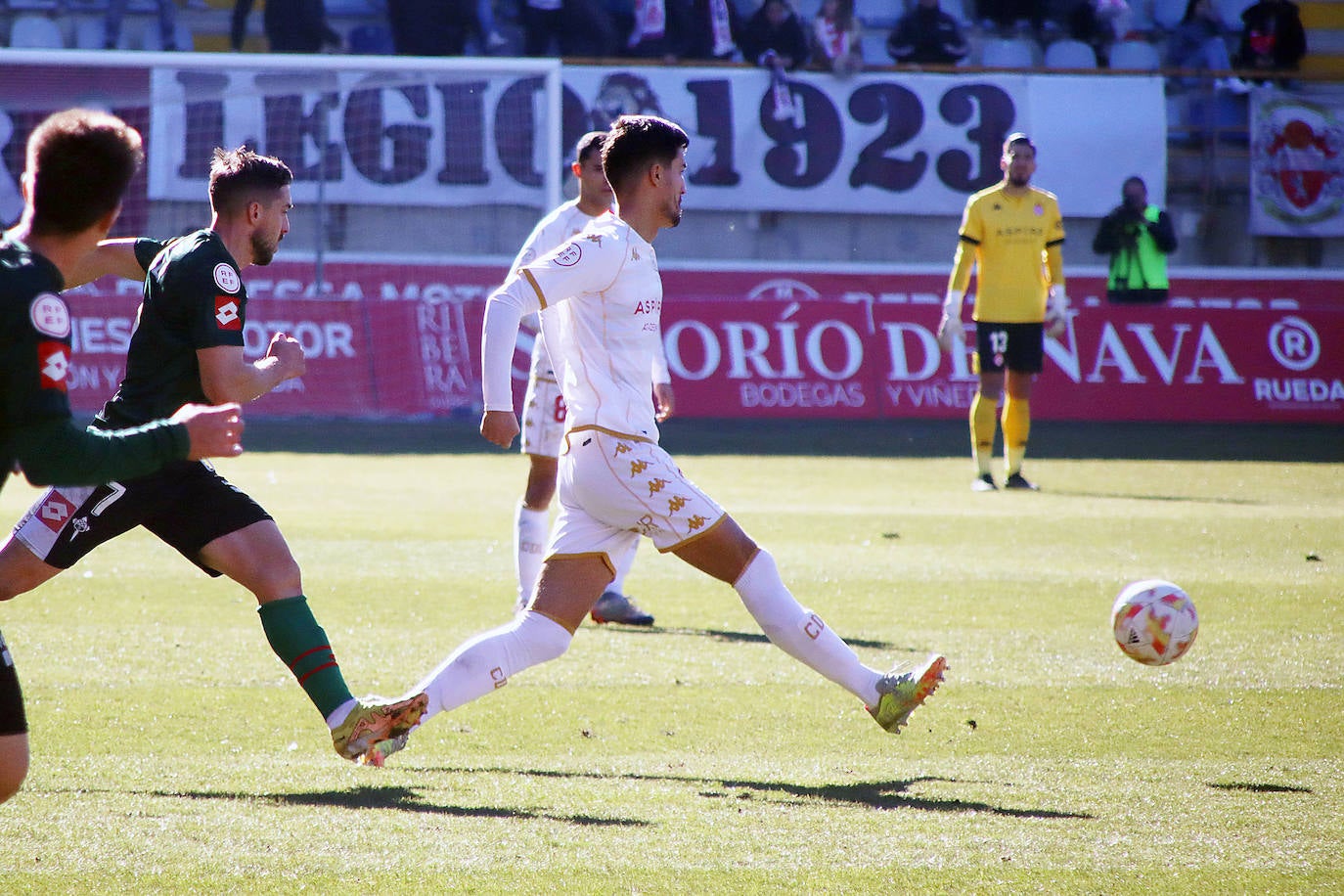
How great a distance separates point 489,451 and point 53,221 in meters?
13.3

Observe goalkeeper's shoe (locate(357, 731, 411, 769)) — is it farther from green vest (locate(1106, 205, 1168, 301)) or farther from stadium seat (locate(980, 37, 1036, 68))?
stadium seat (locate(980, 37, 1036, 68))

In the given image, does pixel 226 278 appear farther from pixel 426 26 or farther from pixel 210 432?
pixel 426 26

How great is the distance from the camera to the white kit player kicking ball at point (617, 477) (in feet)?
15.8

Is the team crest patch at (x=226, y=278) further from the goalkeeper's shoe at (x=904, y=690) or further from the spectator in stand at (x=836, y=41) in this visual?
the spectator in stand at (x=836, y=41)

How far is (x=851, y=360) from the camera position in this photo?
19156 millimetres

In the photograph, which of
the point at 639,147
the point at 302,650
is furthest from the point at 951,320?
the point at 302,650

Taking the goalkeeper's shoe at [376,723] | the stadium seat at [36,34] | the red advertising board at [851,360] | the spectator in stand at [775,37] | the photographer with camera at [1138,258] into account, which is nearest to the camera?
the goalkeeper's shoe at [376,723]

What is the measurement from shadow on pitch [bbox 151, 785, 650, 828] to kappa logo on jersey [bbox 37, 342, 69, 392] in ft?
6.09

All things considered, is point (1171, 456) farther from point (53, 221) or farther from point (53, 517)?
point (53, 221)

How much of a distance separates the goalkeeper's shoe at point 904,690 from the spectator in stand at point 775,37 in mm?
19043

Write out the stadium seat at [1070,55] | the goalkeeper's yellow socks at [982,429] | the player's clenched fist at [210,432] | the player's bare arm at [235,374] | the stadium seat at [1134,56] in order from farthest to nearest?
the stadium seat at [1134,56] → the stadium seat at [1070,55] → the goalkeeper's yellow socks at [982,429] → the player's bare arm at [235,374] → the player's clenched fist at [210,432]

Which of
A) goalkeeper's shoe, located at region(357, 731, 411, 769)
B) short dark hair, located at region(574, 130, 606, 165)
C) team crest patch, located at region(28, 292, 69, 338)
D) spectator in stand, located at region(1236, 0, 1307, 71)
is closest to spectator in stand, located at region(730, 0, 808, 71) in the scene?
spectator in stand, located at region(1236, 0, 1307, 71)

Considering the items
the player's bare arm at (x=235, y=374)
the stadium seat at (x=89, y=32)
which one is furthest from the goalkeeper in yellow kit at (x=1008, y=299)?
the stadium seat at (x=89, y=32)

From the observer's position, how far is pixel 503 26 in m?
24.7
